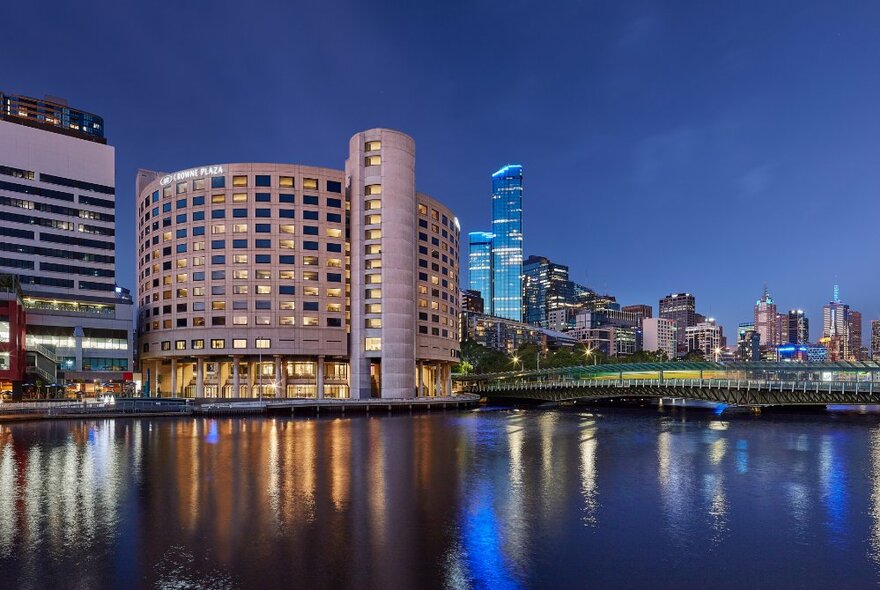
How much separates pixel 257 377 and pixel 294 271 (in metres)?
28.7

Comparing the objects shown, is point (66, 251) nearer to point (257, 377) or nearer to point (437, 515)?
point (257, 377)

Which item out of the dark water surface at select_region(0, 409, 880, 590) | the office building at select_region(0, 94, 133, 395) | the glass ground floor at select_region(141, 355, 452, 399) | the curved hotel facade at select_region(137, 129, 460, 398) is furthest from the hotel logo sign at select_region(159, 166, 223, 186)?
the dark water surface at select_region(0, 409, 880, 590)

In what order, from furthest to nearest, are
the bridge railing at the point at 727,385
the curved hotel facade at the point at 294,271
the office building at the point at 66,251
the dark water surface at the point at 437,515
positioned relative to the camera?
the office building at the point at 66,251 → the curved hotel facade at the point at 294,271 → the bridge railing at the point at 727,385 → the dark water surface at the point at 437,515

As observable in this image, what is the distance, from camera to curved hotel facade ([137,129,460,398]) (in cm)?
12388

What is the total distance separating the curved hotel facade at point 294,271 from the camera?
12388 centimetres

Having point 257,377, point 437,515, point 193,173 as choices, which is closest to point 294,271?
point 257,377

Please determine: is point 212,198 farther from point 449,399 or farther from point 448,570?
point 448,570

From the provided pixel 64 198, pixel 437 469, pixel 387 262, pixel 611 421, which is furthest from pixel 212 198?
pixel 437 469

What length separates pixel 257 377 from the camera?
444ft

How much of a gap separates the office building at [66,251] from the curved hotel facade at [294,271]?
12.7 metres

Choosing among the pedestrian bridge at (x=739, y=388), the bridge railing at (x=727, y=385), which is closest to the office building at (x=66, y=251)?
the pedestrian bridge at (x=739, y=388)

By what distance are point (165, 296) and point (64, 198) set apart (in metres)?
48.9

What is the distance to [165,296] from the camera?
432 ft

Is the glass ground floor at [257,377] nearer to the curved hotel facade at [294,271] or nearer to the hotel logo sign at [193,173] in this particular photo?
the curved hotel facade at [294,271]
